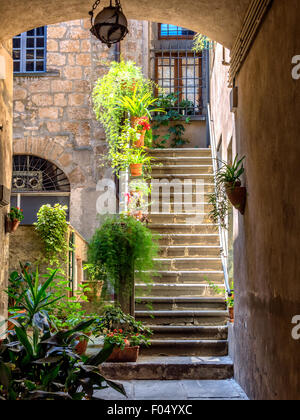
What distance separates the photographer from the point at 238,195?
4.51 metres

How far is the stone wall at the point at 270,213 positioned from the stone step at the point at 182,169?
4.16m

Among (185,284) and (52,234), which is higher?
(52,234)

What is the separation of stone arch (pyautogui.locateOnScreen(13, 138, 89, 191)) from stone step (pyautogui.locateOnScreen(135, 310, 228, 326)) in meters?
4.30

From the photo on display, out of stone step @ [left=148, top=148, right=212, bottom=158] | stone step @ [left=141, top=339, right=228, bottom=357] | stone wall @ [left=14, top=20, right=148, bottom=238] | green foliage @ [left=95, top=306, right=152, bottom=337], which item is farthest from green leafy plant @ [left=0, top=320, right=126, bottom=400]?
stone wall @ [left=14, top=20, right=148, bottom=238]

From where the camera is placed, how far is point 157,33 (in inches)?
492

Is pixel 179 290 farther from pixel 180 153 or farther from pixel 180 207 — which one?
pixel 180 153

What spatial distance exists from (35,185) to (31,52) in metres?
2.68

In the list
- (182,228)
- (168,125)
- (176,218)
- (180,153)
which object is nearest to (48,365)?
(182,228)

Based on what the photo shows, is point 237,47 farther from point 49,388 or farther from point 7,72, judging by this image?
point 49,388

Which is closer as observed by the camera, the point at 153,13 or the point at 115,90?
the point at 153,13

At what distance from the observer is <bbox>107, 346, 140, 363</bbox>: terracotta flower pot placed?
211 inches

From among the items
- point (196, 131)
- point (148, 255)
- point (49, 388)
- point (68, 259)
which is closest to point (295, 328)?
point (49, 388)

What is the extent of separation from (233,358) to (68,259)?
2816 millimetres

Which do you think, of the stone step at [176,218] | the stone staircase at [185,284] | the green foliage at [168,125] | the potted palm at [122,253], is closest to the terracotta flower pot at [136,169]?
the stone staircase at [185,284]
